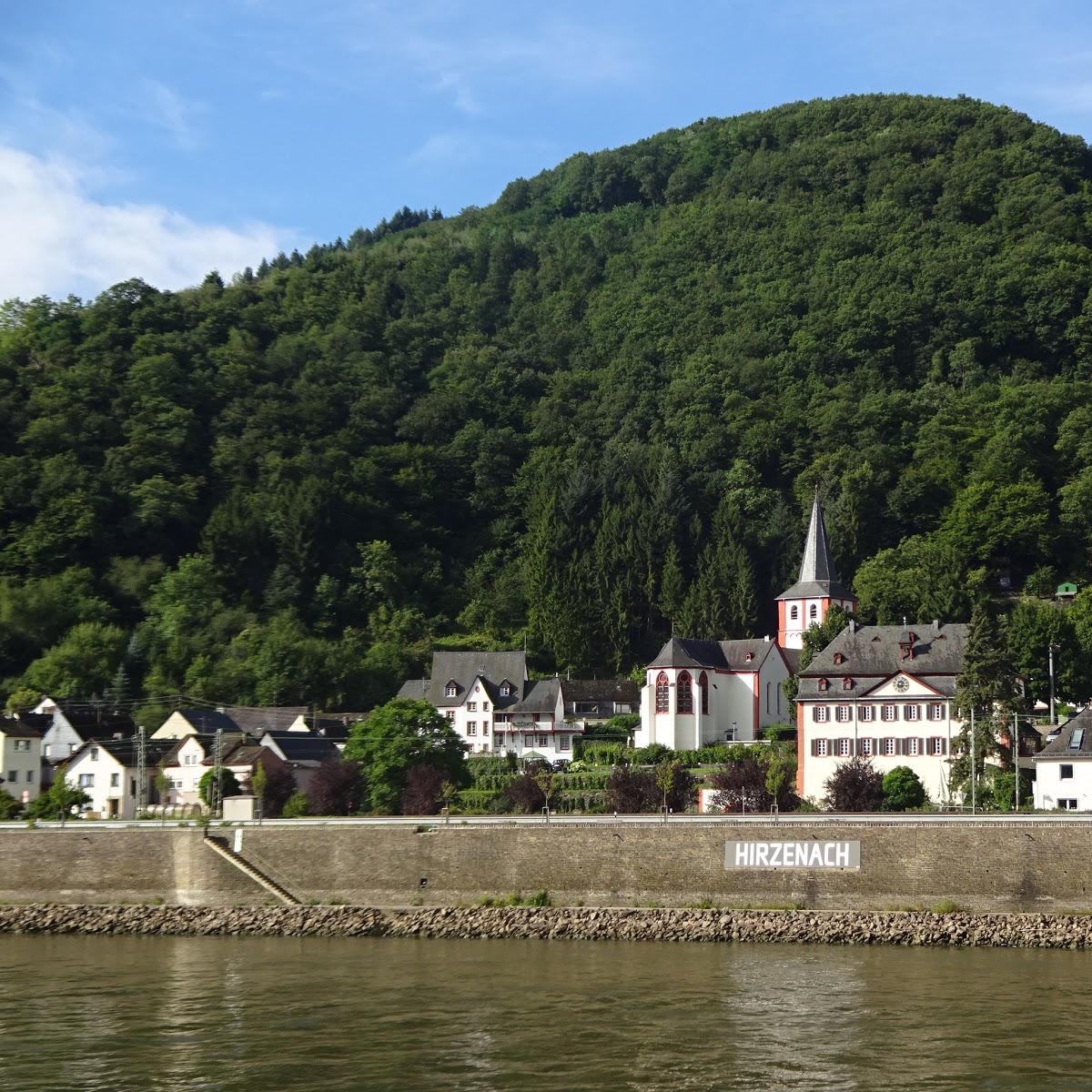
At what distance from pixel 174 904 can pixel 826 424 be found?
73.3 m

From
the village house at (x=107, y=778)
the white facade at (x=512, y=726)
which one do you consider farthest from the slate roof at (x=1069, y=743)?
the village house at (x=107, y=778)

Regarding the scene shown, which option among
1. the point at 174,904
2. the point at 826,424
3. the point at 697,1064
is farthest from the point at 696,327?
the point at 697,1064

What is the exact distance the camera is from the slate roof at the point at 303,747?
69125 mm

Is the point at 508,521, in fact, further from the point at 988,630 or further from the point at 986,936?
the point at 986,936

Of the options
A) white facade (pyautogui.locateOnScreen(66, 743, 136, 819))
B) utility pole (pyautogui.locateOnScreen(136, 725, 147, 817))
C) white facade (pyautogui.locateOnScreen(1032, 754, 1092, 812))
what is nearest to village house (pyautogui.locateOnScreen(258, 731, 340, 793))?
utility pole (pyautogui.locateOnScreen(136, 725, 147, 817))

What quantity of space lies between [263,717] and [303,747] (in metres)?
10.3

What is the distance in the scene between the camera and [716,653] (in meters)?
78.4

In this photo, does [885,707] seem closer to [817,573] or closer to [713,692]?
[713,692]

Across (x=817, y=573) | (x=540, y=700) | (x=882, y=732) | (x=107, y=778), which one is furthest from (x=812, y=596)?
(x=107, y=778)

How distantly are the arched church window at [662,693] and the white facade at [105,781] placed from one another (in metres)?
23.0

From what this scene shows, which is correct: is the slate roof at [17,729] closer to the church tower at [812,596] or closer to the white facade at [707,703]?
the white facade at [707,703]

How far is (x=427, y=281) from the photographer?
516 feet

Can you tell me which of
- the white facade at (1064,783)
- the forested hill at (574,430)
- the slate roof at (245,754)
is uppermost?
the forested hill at (574,430)

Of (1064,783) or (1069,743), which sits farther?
(1069,743)
